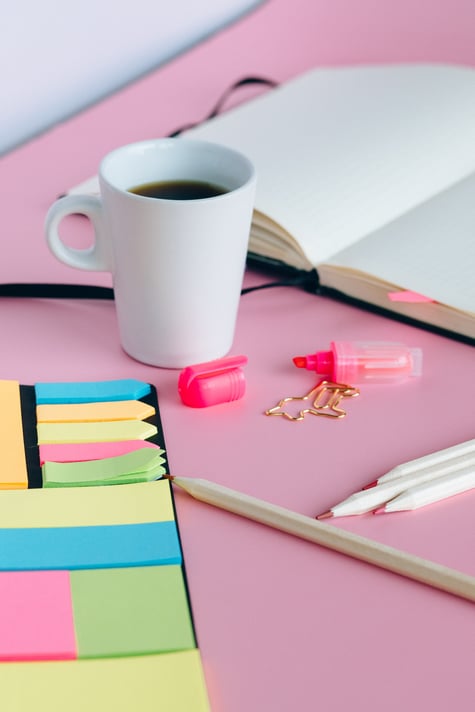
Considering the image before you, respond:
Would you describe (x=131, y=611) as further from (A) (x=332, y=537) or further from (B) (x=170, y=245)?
(B) (x=170, y=245)

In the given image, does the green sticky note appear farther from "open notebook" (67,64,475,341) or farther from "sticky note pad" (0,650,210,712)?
"open notebook" (67,64,475,341)

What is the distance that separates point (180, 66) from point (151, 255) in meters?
0.53

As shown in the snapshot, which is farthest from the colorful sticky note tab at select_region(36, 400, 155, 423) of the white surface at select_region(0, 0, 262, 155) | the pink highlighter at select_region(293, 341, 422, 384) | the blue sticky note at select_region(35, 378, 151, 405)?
the white surface at select_region(0, 0, 262, 155)

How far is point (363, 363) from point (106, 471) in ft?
0.62

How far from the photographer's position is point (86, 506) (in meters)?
0.52

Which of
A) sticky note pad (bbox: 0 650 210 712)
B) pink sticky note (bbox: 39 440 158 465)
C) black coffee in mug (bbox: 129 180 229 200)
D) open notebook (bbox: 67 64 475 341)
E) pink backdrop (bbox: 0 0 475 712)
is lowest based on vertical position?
pink backdrop (bbox: 0 0 475 712)

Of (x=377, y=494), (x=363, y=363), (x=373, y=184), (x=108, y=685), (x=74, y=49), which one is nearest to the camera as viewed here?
(x=108, y=685)

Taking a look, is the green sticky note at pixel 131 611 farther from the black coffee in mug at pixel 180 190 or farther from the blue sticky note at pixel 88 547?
the black coffee in mug at pixel 180 190

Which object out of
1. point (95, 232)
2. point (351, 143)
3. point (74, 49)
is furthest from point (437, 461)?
point (74, 49)

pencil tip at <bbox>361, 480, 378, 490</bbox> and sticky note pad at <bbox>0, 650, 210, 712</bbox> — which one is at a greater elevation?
sticky note pad at <bbox>0, 650, 210, 712</bbox>

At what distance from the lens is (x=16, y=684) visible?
422 mm

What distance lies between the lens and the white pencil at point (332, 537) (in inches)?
19.2

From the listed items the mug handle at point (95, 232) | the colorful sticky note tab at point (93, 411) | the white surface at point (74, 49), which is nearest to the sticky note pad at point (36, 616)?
the colorful sticky note tab at point (93, 411)

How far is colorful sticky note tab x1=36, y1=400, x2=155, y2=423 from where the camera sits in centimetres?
59
